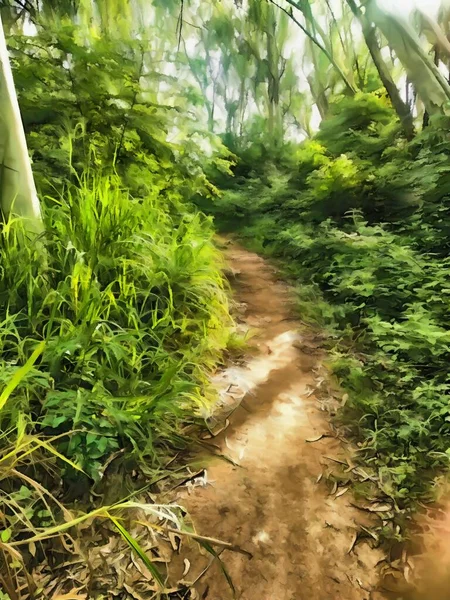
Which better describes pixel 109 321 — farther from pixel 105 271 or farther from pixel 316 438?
pixel 316 438

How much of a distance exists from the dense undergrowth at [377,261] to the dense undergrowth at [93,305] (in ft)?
2.57

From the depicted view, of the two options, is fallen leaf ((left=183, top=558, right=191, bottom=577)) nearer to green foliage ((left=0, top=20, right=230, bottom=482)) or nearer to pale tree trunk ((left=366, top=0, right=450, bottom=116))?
green foliage ((left=0, top=20, right=230, bottom=482))

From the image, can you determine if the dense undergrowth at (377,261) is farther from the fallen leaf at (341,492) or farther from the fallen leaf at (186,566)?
the fallen leaf at (186,566)

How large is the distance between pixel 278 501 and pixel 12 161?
1816 mm

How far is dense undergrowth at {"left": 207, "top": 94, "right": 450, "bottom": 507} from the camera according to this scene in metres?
2.02

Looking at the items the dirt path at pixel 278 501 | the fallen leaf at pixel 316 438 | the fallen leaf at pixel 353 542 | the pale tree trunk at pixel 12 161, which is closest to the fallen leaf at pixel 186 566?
the dirt path at pixel 278 501

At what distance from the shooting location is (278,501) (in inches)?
67.9

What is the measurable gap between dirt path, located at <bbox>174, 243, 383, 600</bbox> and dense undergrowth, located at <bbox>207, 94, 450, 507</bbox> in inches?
8.7

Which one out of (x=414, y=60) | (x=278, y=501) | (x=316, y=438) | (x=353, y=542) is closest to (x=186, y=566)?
(x=278, y=501)

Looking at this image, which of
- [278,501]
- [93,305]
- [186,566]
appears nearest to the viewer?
[186,566]

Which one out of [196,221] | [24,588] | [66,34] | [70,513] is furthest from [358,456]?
[66,34]

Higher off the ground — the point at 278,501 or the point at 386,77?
the point at 386,77

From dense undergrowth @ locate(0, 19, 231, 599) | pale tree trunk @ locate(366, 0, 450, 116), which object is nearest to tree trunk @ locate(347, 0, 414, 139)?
pale tree trunk @ locate(366, 0, 450, 116)

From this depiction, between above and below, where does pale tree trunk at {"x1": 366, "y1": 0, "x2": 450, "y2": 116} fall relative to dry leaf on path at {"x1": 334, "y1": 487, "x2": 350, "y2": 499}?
above
